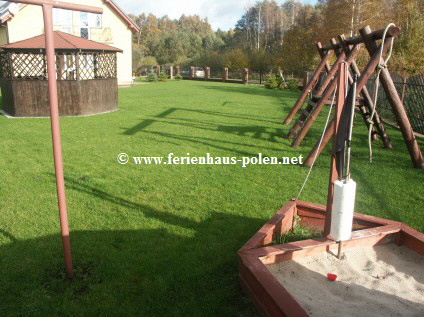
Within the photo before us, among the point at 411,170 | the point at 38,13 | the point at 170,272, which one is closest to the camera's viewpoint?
the point at 170,272

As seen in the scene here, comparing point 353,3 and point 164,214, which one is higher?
point 353,3

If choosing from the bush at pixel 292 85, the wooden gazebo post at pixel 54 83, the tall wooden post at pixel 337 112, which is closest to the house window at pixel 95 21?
the bush at pixel 292 85

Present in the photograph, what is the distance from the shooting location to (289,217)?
13.1 feet

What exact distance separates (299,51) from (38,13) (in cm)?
2280

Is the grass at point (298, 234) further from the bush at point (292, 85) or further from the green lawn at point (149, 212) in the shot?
the bush at point (292, 85)

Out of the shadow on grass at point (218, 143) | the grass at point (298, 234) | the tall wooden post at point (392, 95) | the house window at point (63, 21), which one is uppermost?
the house window at point (63, 21)

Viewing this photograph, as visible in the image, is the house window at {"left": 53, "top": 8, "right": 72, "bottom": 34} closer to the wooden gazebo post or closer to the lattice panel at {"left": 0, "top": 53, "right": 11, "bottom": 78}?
the lattice panel at {"left": 0, "top": 53, "right": 11, "bottom": 78}

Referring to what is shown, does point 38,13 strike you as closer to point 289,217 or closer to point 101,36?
point 101,36

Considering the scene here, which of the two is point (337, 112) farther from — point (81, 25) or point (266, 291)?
point (81, 25)

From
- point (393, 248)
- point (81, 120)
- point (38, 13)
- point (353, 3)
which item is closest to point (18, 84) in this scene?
point (81, 120)

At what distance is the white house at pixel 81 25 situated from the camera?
2561 cm

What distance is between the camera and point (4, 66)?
1340 centimetres

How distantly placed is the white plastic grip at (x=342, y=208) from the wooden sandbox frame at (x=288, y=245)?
248 mm

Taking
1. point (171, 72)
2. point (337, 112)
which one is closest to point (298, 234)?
point (337, 112)
